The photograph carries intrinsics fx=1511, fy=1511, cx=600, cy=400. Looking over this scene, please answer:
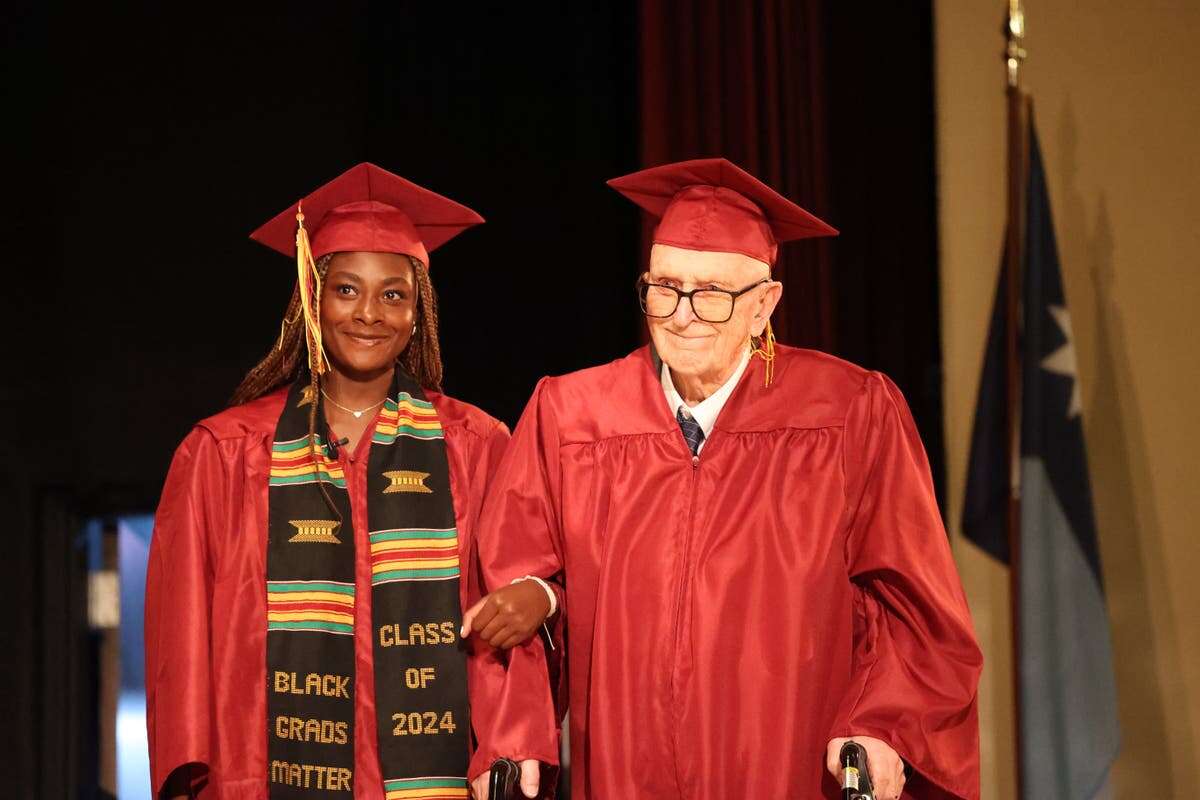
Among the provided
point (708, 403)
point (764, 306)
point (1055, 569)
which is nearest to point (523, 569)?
point (708, 403)

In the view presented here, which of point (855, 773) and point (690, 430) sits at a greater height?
point (690, 430)

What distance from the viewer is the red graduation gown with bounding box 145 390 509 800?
298 centimetres

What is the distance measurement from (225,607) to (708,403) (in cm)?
107

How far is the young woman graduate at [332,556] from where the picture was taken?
119 inches

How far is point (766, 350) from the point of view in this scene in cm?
295

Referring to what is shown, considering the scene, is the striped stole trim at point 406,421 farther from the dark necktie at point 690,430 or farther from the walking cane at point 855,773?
the walking cane at point 855,773

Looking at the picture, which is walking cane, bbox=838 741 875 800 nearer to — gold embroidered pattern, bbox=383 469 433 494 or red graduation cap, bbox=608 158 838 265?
red graduation cap, bbox=608 158 838 265

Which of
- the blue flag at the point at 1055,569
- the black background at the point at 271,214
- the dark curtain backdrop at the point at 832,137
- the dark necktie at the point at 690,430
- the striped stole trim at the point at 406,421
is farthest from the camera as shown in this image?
the black background at the point at 271,214

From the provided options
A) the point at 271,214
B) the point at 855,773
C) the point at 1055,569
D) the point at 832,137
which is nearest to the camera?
the point at 855,773

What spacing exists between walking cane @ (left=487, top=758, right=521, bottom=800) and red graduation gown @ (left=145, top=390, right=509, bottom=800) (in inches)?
6.9

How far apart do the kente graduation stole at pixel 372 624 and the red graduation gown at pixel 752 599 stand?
0.28 m

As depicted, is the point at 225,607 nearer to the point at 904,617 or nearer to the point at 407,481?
the point at 407,481

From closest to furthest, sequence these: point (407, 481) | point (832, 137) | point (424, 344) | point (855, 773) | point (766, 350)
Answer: point (855, 773), point (766, 350), point (407, 481), point (424, 344), point (832, 137)

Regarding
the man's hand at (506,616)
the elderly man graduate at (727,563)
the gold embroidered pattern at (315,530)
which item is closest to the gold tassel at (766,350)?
the elderly man graduate at (727,563)
